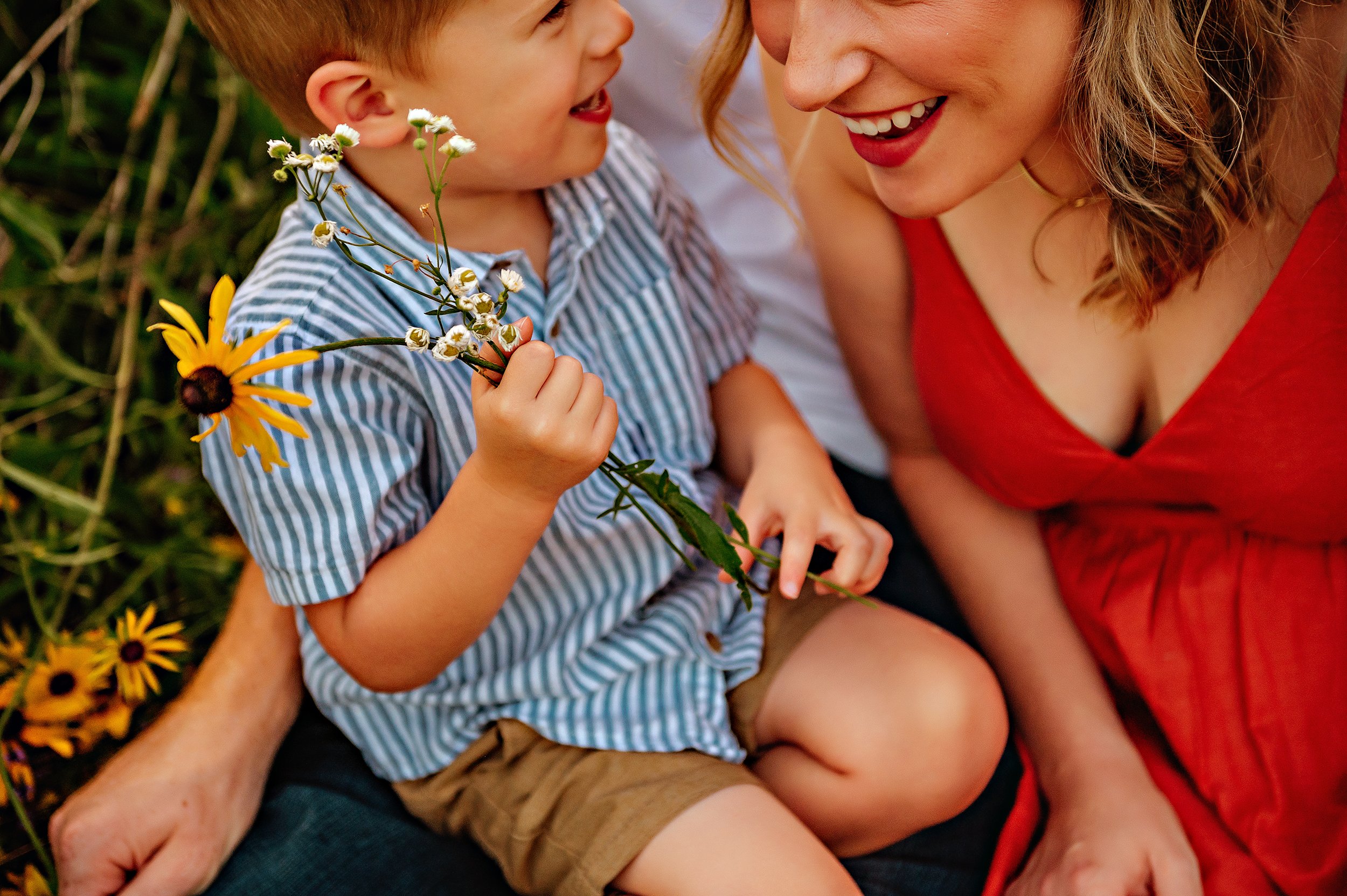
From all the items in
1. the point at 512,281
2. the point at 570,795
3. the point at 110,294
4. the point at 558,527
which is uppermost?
the point at 110,294

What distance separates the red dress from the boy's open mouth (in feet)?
1.17

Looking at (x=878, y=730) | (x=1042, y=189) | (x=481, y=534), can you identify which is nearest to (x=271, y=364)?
(x=481, y=534)

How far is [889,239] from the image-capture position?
123 cm

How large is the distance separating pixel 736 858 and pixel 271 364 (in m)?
0.59

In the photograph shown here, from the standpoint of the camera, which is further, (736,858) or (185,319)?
(736,858)

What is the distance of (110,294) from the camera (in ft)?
5.28

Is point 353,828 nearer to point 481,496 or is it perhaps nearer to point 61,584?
point 481,496

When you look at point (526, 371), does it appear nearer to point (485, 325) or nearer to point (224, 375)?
point (485, 325)

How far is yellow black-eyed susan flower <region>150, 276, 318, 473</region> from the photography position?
71 cm

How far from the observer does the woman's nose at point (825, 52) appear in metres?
0.83

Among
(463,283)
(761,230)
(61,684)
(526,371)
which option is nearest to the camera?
(463,283)

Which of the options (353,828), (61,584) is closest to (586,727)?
(353,828)

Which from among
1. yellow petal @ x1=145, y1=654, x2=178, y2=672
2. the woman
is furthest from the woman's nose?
yellow petal @ x1=145, y1=654, x2=178, y2=672

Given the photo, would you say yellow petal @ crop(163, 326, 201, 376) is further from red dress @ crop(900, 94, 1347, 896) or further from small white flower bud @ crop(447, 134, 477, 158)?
red dress @ crop(900, 94, 1347, 896)
